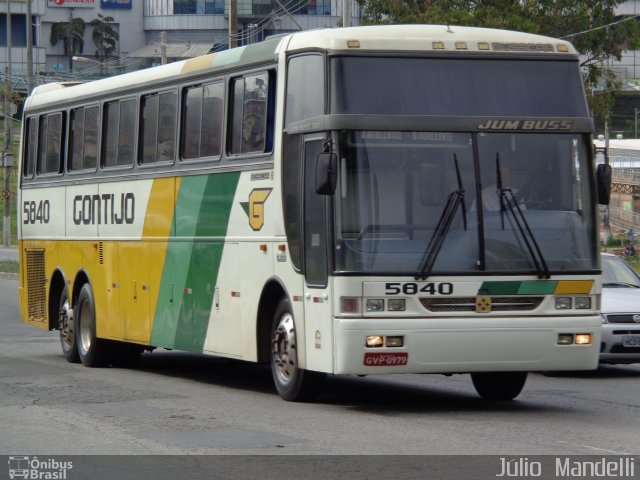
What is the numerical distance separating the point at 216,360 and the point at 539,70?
8.50m

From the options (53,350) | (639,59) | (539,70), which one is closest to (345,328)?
(539,70)

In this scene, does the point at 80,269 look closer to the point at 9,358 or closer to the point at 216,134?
→ the point at 9,358

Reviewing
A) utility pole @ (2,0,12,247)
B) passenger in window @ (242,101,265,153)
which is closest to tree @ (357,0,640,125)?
utility pole @ (2,0,12,247)

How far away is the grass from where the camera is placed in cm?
4581

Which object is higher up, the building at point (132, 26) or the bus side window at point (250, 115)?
the building at point (132, 26)

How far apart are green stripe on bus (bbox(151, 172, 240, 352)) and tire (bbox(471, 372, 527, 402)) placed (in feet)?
9.93

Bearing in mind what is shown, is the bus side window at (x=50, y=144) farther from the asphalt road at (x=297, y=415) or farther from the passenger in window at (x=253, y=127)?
the passenger in window at (x=253, y=127)

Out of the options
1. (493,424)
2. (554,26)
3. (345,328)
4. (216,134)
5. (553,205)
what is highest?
(554,26)

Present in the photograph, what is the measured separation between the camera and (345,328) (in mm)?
12336

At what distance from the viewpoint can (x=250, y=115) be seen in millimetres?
14461

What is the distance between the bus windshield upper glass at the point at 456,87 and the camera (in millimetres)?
12812

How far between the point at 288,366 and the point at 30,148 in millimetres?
9476
